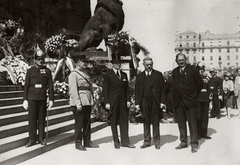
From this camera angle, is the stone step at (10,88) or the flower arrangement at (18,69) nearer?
the stone step at (10,88)

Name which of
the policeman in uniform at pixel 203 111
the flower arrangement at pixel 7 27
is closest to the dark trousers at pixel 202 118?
the policeman in uniform at pixel 203 111

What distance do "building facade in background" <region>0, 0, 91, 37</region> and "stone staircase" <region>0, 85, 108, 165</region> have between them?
818cm

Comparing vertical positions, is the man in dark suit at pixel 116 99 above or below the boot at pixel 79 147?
above

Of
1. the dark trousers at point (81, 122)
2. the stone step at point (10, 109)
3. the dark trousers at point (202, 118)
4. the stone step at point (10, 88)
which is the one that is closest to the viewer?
the dark trousers at point (81, 122)

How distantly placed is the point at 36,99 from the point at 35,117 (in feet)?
1.16

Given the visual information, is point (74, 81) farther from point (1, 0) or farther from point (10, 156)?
point (1, 0)

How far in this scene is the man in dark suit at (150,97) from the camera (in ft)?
20.2

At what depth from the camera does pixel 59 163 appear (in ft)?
16.7

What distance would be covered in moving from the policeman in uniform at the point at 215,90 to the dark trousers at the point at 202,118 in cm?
300

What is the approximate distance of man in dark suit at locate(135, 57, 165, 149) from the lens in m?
6.16

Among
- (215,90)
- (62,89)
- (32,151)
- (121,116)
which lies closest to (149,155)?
(121,116)

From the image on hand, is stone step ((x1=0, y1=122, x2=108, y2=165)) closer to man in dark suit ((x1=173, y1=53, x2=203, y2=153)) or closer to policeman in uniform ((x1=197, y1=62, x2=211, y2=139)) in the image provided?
man in dark suit ((x1=173, y1=53, x2=203, y2=153))

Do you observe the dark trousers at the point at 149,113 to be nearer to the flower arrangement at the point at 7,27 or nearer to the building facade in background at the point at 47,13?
the flower arrangement at the point at 7,27

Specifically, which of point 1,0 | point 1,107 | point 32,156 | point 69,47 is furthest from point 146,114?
point 1,0
